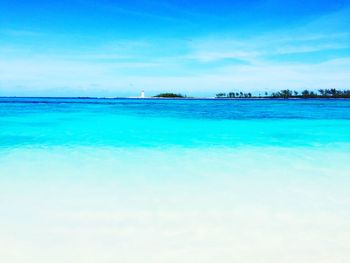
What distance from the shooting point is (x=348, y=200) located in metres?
3.09

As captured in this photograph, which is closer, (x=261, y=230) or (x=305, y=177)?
(x=261, y=230)

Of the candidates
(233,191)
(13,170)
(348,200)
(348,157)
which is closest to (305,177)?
(348,200)

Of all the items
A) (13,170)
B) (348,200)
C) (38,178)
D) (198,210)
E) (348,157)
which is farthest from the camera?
(348,157)

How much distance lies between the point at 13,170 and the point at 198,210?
2681mm

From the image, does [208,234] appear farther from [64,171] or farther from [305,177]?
[64,171]

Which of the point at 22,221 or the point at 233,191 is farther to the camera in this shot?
the point at 233,191

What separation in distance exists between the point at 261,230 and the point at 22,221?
185 cm

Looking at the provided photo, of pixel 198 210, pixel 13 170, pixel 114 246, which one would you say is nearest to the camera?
pixel 114 246

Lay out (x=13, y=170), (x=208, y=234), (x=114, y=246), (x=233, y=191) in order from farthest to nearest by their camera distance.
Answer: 1. (x=13, y=170)
2. (x=233, y=191)
3. (x=208, y=234)
4. (x=114, y=246)

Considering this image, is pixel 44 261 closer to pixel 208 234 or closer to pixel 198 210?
pixel 208 234

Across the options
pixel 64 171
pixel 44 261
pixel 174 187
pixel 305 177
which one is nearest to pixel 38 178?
pixel 64 171

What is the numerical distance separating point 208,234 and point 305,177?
2.04 meters

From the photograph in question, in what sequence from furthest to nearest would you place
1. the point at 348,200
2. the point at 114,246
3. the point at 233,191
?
the point at 233,191 → the point at 348,200 → the point at 114,246

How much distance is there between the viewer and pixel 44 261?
6.77 feet
